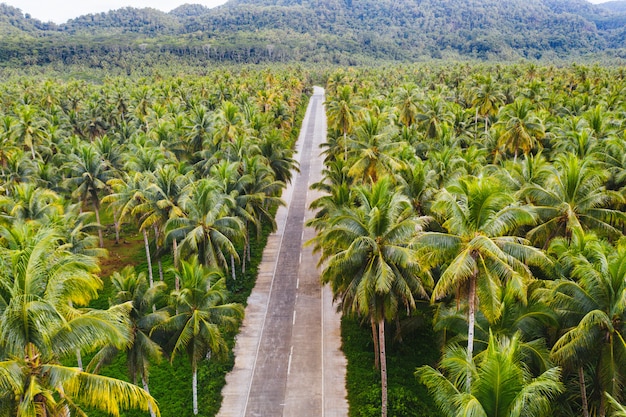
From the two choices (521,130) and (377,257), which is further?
(521,130)

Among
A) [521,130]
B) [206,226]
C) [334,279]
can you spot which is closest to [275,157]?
[206,226]

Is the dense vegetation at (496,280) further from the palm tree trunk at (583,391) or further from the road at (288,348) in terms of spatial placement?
the road at (288,348)

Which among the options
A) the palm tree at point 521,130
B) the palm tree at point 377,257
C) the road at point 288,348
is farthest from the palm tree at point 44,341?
the palm tree at point 521,130

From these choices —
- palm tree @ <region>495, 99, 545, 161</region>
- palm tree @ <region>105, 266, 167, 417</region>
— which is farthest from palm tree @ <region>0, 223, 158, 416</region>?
palm tree @ <region>495, 99, 545, 161</region>

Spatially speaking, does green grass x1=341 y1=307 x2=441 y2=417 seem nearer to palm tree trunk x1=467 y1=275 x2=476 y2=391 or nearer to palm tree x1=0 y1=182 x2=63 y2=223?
palm tree trunk x1=467 y1=275 x2=476 y2=391

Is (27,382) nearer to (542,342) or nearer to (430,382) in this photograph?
(430,382)

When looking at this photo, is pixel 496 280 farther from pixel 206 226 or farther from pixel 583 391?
pixel 206 226

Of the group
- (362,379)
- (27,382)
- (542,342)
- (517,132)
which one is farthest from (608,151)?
(27,382)
